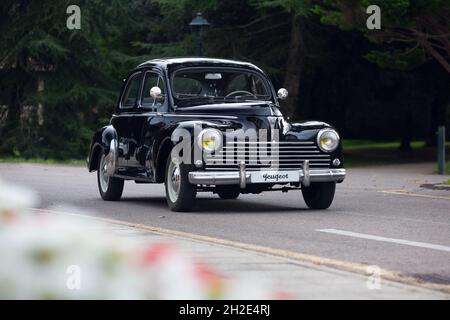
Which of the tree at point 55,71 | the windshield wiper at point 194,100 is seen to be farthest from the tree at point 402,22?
the tree at point 55,71

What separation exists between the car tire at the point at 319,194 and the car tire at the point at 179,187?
1654 millimetres

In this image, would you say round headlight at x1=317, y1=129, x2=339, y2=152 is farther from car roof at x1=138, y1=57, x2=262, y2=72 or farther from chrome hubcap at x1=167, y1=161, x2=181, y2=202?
car roof at x1=138, y1=57, x2=262, y2=72

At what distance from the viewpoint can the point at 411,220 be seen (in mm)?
13625

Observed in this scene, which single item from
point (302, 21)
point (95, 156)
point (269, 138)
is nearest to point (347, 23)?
point (302, 21)

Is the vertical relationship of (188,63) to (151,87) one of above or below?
above

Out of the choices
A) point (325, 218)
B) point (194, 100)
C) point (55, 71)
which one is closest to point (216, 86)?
point (194, 100)

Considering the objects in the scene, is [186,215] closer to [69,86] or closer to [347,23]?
[347,23]

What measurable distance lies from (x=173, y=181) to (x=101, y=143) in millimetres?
2743

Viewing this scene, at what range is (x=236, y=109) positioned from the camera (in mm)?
15047

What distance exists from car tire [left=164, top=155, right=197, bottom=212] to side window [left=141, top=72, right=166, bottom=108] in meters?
1.38

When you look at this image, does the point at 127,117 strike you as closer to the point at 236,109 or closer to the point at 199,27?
the point at 236,109

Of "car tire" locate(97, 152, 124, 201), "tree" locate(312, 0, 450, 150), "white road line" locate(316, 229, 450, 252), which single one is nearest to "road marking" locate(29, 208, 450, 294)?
"white road line" locate(316, 229, 450, 252)

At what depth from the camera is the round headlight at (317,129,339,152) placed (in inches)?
586
